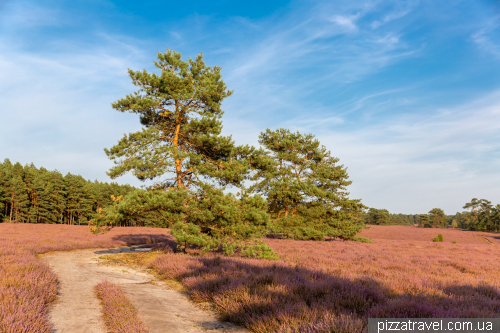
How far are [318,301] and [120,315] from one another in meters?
3.40

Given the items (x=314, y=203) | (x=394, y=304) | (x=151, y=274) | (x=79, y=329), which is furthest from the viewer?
(x=314, y=203)

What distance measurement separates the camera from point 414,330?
3.57 metres

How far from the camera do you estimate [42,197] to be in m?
58.1

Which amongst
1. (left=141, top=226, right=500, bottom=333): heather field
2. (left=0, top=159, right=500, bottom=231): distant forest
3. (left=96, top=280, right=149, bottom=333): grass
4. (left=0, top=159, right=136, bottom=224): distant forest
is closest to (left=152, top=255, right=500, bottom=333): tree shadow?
(left=141, top=226, right=500, bottom=333): heather field

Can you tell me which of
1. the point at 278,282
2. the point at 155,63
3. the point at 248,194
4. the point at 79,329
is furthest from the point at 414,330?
the point at 155,63

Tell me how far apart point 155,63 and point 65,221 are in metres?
71.5

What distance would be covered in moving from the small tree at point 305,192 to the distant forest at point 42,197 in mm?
40537

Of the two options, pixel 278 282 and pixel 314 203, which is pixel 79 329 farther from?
pixel 314 203

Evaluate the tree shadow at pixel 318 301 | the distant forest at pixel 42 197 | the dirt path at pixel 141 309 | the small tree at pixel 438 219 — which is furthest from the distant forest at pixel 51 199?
the tree shadow at pixel 318 301

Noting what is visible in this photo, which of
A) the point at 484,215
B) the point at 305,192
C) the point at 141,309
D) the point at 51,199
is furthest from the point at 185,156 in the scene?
the point at 484,215

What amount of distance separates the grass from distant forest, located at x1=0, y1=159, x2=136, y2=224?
5449cm

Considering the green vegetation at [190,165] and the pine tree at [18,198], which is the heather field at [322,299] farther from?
the pine tree at [18,198]

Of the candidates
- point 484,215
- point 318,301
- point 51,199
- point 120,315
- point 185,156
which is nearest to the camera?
point 120,315

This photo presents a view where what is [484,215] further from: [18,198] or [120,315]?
[18,198]
